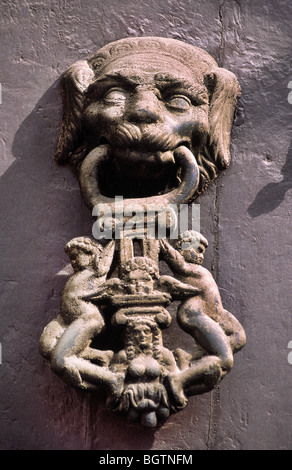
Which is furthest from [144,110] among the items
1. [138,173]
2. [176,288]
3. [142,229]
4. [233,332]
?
[233,332]

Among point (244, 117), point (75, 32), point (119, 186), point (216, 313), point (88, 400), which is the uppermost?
point (75, 32)

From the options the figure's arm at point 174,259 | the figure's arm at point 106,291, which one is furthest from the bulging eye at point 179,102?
the figure's arm at point 106,291

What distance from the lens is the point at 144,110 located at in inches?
56.7

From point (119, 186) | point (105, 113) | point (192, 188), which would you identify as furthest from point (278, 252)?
point (105, 113)

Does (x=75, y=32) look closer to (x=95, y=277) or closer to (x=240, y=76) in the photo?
(x=240, y=76)

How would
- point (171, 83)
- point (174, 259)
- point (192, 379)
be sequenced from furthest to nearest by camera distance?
point (171, 83), point (174, 259), point (192, 379)

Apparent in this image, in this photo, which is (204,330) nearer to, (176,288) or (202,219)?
(176,288)

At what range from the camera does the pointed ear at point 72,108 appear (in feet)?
5.16

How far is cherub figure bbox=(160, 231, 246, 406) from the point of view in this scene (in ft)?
4.23

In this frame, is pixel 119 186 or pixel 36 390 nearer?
pixel 36 390

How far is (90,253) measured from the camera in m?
1.41

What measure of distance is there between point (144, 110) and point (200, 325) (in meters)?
0.48

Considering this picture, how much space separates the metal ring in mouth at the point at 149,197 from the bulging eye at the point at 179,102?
90 mm

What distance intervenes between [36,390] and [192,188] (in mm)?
561
